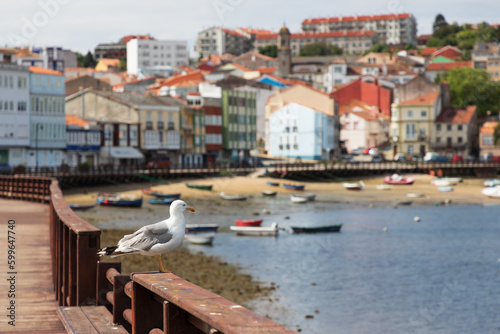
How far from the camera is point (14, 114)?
288 ft

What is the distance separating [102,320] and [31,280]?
6.40 meters

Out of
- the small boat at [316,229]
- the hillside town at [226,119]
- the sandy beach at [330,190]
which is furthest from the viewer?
the hillside town at [226,119]

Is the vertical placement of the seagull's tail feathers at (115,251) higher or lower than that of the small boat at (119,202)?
higher

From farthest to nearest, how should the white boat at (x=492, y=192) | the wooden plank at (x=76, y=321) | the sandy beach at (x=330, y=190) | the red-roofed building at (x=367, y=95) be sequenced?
the red-roofed building at (x=367, y=95), the white boat at (x=492, y=192), the sandy beach at (x=330, y=190), the wooden plank at (x=76, y=321)

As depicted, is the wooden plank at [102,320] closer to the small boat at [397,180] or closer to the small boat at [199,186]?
the small boat at [199,186]

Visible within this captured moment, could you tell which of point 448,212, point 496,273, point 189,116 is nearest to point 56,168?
point 189,116

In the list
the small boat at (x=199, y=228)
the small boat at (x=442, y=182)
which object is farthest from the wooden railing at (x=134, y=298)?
the small boat at (x=442, y=182)

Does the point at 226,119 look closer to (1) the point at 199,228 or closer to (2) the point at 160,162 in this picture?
(2) the point at 160,162

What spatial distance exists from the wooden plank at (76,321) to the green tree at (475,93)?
419ft

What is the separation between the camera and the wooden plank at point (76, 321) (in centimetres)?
871

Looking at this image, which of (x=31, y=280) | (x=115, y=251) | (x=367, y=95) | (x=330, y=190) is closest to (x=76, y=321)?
(x=115, y=251)

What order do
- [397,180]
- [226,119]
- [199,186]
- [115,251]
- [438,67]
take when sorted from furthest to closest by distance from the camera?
[438,67] → [226,119] → [397,180] → [199,186] → [115,251]

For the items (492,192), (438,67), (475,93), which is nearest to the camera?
(492,192)

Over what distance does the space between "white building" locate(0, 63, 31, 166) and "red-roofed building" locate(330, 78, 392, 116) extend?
201 feet
